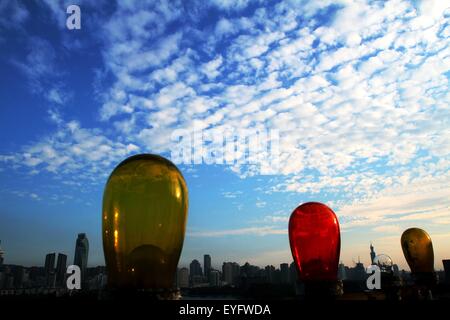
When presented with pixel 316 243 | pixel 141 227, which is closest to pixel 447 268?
pixel 316 243

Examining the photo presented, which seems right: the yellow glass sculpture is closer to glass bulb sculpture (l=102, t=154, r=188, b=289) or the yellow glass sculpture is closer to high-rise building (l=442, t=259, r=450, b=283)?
glass bulb sculpture (l=102, t=154, r=188, b=289)

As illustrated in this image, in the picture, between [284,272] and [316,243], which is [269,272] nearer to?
[284,272]

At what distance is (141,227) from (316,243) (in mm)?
5936

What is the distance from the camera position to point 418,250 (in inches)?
695

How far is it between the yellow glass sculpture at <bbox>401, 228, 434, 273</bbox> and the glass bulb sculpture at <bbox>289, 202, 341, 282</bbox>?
10.0 meters

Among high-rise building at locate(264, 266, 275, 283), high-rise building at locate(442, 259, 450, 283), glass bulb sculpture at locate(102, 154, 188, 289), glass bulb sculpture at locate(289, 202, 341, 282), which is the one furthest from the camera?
high-rise building at locate(264, 266, 275, 283)

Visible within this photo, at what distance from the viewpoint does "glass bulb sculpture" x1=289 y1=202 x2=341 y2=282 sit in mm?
9992

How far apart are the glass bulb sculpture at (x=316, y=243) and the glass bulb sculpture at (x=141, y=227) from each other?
4922 mm

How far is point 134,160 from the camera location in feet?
22.6

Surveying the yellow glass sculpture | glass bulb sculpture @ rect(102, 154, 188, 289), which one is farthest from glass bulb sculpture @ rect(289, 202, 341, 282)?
the yellow glass sculpture

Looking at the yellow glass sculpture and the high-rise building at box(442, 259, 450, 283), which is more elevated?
the yellow glass sculpture

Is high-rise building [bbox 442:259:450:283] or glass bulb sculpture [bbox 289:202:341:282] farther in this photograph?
high-rise building [bbox 442:259:450:283]
